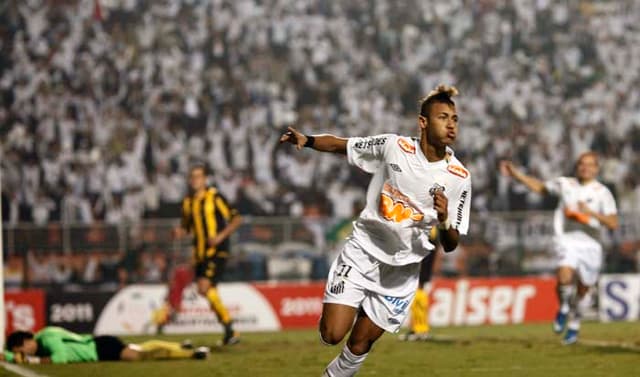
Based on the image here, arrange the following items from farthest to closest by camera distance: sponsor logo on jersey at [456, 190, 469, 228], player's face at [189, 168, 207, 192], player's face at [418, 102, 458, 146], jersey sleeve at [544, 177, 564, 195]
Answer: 1. player's face at [189, 168, 207, 192]
2. jersey sleeve at [544, 177, 564, 195]
3. sponsor logo on jersey at [456, 190, 469, 228]
4. player's face at [418, 102, 458, 146]

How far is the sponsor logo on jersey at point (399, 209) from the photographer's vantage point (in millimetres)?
9172

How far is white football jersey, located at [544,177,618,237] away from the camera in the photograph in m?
16.5

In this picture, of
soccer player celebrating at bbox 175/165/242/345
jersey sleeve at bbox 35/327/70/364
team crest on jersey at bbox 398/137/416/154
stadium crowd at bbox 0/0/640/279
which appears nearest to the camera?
team crest on jersey at bbox 398/137/416/154

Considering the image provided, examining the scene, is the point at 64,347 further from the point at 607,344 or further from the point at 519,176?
the point at 607,344

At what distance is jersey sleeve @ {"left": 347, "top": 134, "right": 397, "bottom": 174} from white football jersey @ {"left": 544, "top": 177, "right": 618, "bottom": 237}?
7615mm

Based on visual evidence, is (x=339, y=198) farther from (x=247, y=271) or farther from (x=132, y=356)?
(x=132, y=356)

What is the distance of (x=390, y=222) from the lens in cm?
919

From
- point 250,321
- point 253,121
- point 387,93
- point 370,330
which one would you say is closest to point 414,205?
point 370,330

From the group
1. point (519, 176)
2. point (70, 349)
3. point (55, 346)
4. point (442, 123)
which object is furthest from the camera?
point (519, 176)

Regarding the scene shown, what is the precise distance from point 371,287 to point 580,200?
7919 mm

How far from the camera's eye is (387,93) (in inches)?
1207

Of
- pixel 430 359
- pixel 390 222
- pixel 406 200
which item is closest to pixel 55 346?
pixel 430 359

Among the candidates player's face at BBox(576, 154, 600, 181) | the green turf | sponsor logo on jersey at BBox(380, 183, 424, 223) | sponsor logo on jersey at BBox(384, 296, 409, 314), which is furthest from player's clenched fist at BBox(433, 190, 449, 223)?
player's face at BBox(576, 154, 600, 181)

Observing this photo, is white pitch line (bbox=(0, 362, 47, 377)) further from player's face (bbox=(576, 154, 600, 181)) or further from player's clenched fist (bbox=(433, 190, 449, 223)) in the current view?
player's face (bbox=(576, 154, 600, 181))
